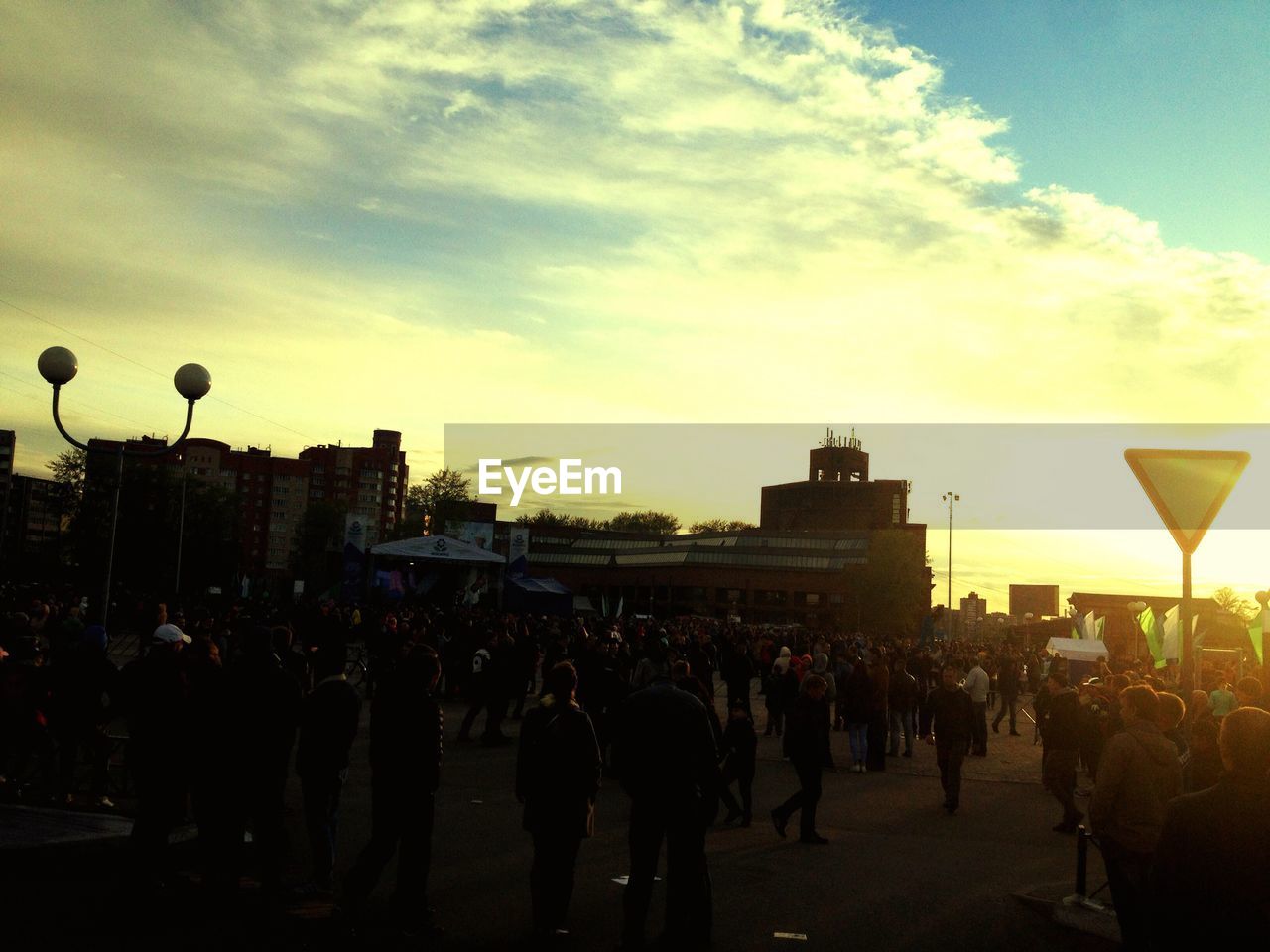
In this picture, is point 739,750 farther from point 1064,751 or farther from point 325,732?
point 325,732

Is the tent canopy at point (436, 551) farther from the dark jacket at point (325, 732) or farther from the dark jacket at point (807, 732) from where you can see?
the dark jacket at point (325, 732)

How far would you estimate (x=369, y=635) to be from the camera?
89.3 ft

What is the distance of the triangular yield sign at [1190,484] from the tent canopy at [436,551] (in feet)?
110

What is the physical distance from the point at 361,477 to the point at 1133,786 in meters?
178

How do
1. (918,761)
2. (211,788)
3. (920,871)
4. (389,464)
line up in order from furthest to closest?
(389,464), (918,761), (920,871), (211,788)

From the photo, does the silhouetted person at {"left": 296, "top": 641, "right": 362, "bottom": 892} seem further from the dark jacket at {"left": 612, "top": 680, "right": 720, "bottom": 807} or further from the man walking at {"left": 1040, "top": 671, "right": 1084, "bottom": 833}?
the man walking at {"left": 1040, "top": 671, "right": 1084, "bottom": 833}

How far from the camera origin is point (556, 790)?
6770 millimetres

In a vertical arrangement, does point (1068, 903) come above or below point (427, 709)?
below

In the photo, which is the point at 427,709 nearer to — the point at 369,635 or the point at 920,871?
the point at 920,871

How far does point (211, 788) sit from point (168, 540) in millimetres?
73544

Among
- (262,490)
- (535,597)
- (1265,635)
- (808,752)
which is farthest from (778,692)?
(262,490)

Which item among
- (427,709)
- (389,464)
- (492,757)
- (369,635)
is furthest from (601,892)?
(389,464)

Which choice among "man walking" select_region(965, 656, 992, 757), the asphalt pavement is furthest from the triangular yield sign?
"man walking" select_region(965, 656, 992, 757)

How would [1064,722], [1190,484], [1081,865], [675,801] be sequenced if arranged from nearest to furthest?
1. [675,801]
2. [1190,484]
3. [1081,865]
4. [1064,722]
